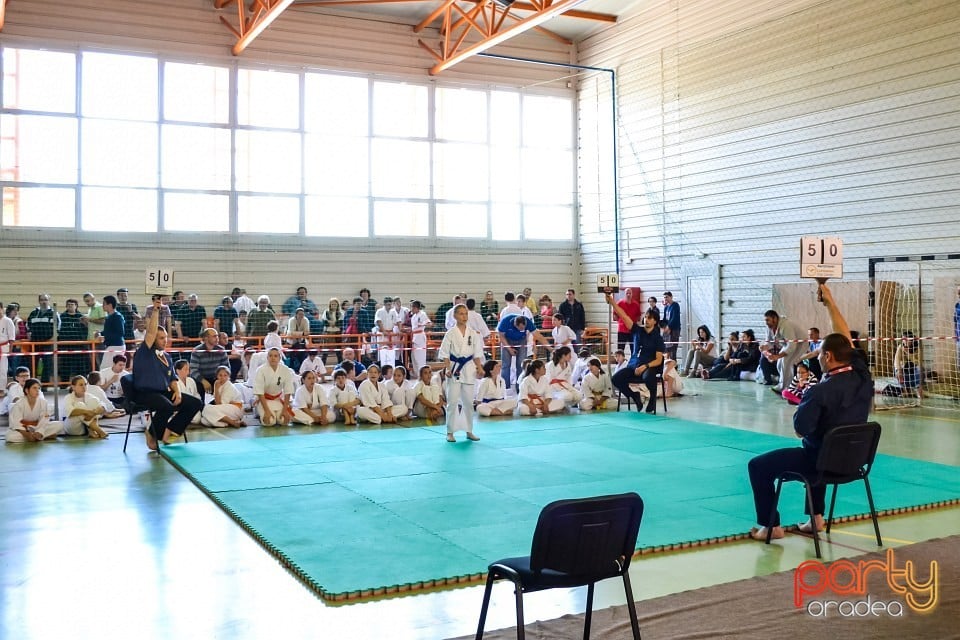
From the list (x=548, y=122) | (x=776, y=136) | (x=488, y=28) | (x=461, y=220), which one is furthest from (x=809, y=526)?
(x=548, y=122)

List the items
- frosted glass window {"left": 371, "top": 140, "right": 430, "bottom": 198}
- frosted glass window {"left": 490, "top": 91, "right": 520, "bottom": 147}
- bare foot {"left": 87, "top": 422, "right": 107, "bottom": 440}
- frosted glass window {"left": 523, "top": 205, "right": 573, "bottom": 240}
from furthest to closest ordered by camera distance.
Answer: frosted glass window {"left": 523, "top": 205, "right": 573, "bottom": 240} → frosted glass window {"left": 490, "top": 91, "right": 520, "bottom": 147} → frosted glass window {"left": 371, "top": 140, "right": 430, "bottom": 198} → bare foot {"left": 87, "top": 422, "right": 107, "bottom": 440}

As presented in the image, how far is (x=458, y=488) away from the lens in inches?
324

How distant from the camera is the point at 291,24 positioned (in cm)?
2061

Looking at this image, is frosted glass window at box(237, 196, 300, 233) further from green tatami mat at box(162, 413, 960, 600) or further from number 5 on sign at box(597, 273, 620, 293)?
number 5 on sign at box(597, 273, 620, 293)

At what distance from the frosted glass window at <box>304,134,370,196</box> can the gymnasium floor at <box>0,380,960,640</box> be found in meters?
12.7

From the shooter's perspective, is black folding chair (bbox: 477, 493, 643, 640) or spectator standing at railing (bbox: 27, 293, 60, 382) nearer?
black folding chair (bbox: 477, 493, 643, 640)

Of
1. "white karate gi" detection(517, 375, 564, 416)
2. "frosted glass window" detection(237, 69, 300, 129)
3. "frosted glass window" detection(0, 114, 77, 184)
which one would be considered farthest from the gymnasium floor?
"frosted glass window" detection(237, 69, 300, 129)

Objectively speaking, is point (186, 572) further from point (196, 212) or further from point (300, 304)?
point (196, 212)

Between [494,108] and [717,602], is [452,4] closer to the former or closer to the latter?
[494,108]

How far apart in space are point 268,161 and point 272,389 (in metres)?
9.23

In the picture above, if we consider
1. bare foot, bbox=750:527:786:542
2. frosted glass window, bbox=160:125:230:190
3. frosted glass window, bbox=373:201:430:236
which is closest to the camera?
bare foot, bbox=750:527:786:542

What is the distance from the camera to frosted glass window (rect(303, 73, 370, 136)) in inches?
818

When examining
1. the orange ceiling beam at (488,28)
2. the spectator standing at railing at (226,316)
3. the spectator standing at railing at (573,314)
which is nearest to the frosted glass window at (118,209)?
the spectator standing at railing at (226,316)

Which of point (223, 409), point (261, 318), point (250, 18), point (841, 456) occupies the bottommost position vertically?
point (223, 409)
